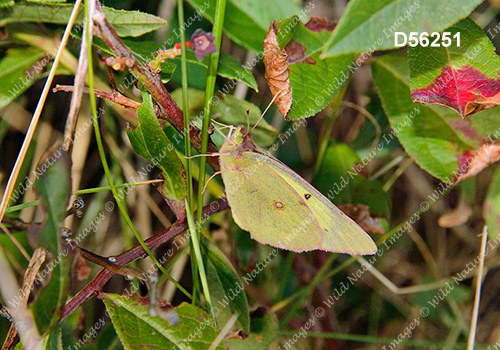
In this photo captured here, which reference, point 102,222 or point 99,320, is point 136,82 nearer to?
point 102,222

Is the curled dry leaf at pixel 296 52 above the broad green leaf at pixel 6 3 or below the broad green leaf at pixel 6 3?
above

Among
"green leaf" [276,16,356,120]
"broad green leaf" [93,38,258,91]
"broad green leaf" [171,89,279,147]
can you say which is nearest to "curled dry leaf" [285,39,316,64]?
"green leaf" [276,16,356,120]

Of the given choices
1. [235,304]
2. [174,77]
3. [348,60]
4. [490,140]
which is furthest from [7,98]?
[490,140]

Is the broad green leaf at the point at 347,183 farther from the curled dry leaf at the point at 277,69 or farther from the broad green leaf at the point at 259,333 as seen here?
the curled dry leaf at the point at 277,69

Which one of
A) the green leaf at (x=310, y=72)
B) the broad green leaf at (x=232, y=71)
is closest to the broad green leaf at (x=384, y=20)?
the green leaf at (x=310, y=72)

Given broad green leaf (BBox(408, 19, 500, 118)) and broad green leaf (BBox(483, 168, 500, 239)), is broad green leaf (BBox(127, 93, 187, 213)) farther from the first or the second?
broad green leaf (BBox(483, 168, 500, 239))

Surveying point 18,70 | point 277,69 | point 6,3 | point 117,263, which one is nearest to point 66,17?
point 6,3
